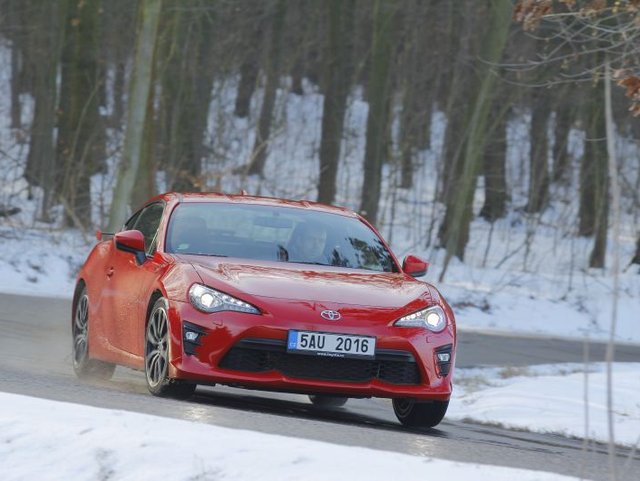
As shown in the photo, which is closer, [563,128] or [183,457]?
[183,457]

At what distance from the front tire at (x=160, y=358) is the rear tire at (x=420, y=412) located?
1.44 meters

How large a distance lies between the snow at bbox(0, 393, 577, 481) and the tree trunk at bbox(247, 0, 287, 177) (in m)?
31.6

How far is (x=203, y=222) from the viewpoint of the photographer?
972 cm

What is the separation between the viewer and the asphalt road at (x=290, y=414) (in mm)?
7121

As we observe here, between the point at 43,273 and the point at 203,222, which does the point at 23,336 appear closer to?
the point at 203,222

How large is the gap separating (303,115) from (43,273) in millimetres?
34968

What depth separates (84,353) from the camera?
10.7m

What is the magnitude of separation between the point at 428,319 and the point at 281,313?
984mm

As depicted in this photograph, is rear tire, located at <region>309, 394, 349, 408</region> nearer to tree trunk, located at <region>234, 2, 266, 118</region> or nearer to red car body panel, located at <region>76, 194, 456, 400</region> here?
red car body panel, located at <region>76, 194, 456, 400</region>

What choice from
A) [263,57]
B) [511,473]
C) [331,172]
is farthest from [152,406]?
[263,57]

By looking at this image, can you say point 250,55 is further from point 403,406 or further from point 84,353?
point 403,406

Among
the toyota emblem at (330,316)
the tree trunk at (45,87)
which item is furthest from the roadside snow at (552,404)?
the tree trunk at (45,87)

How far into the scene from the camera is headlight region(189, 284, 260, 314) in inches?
331

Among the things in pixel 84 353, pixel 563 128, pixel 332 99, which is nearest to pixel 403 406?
pixel 84 353
